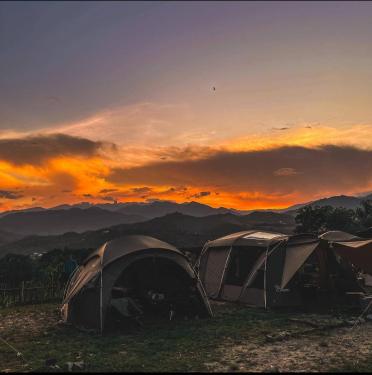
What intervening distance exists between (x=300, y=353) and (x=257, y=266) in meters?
6.82

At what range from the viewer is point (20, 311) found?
1800 centimetres

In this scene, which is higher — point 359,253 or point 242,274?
point 359,253

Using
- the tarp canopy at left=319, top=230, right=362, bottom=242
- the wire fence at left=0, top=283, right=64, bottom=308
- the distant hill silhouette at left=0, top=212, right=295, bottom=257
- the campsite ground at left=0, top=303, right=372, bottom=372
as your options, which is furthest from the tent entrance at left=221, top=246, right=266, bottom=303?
the distant hill silhouette at left=0, top=212, right=295, bottom=257

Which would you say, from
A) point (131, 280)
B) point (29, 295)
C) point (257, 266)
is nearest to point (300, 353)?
point (257, 266)

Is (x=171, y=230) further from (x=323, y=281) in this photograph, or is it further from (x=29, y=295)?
(x=323, y=281)

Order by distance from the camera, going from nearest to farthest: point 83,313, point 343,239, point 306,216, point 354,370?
point 354,370
point 83,313
point 343,239
point 306,216

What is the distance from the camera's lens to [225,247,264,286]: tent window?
18.5m

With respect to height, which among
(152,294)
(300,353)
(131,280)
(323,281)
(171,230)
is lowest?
(300,353)

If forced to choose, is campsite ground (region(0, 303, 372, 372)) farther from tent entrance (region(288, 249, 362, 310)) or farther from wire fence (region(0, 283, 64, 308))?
wire fence (region(0, 283, 64, 308))

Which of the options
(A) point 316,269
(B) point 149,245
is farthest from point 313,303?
(B) point 149,245

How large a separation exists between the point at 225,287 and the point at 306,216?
29.5m

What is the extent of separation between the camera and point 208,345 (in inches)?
473

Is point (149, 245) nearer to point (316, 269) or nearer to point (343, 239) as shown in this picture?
point (316, 269)

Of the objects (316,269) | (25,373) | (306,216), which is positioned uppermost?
(306,216)
